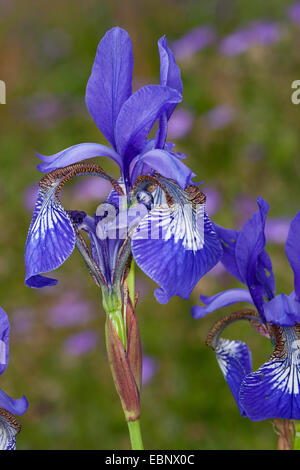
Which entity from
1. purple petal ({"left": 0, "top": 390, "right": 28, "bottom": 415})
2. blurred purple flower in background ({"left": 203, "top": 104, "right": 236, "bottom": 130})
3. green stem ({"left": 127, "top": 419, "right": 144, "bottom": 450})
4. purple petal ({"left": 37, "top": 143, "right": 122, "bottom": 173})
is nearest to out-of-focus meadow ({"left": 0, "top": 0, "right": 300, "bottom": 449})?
blurred purple flower in background ({"left": 203, "top": 104, "right": 236, "bottom": 130})

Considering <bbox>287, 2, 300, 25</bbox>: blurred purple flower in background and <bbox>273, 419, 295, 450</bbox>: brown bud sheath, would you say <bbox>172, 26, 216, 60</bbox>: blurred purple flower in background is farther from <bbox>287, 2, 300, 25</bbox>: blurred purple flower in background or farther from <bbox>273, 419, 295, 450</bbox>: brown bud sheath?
<bbox>273, 419, 295, 450</bbox>: brown bud sheath

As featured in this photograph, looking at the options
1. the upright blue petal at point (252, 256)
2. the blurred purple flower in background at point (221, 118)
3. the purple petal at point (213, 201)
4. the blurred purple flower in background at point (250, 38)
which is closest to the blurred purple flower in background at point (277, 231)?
the purple petal at point (213, 201)

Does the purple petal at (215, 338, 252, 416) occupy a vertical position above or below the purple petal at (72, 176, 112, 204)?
below

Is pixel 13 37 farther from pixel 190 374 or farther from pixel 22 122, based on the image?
pixel 190 374

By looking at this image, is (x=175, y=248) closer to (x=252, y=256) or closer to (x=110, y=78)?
(x=252, y=256)

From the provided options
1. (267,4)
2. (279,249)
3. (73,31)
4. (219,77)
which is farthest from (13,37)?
(279,249)

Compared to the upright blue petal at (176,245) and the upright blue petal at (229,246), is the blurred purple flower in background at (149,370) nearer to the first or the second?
the upright blue petal at (229,246)
